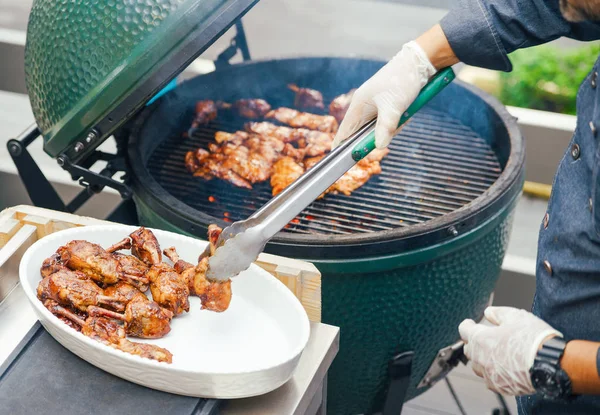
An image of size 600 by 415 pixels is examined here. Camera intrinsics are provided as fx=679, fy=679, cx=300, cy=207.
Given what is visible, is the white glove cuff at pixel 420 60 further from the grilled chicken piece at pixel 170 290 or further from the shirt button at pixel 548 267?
the grilled chicken piece at pixel 170 290

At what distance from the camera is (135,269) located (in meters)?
1.96

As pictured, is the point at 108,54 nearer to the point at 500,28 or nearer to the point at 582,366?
the point at 500,28

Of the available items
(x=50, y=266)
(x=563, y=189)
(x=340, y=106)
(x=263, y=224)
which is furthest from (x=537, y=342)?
(x=340, y=106)

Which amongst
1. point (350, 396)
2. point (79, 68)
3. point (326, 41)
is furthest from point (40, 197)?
point (326, 41)

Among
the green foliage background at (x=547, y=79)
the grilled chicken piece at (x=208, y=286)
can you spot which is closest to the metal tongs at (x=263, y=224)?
the grilled chicken piece at (x=208, y=286)

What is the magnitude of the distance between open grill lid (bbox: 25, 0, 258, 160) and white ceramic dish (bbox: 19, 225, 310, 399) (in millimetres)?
478

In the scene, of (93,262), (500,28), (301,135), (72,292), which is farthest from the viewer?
(301,135)

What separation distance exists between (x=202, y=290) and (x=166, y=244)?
0.31 metres

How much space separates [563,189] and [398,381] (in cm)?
118

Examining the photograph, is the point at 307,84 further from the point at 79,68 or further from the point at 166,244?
the point at 166,244

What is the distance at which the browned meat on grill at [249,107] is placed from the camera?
11.5ft

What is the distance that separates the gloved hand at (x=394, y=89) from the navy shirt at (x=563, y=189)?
13 centimetres

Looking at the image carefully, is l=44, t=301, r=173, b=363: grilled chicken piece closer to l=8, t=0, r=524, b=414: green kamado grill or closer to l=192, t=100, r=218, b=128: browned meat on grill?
l=8, t=0, r=524, b=414: green kamado grill

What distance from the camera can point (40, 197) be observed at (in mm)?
3000
